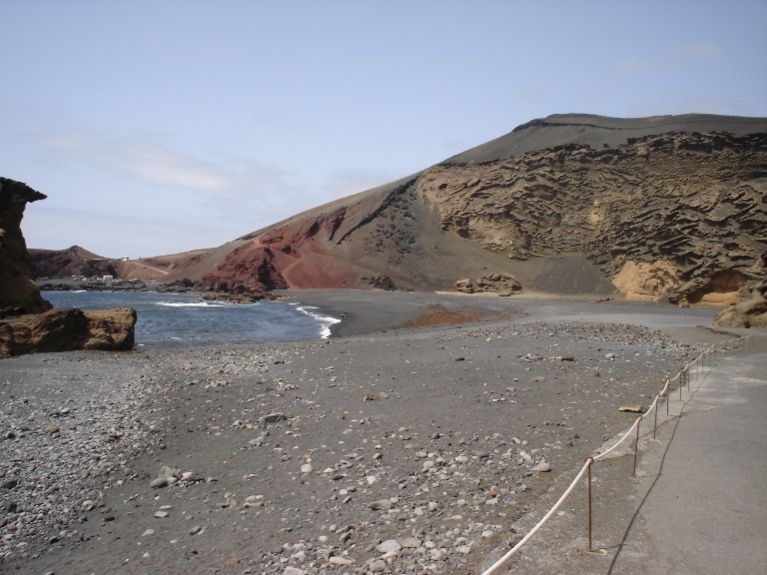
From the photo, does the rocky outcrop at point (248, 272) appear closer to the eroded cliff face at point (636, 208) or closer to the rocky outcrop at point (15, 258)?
the eroded cliff face at point (636, 208)

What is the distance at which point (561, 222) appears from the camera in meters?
50.8

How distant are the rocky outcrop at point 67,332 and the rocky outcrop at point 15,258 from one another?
1744mm

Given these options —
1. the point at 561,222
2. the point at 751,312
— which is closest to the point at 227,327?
the point at 751,312

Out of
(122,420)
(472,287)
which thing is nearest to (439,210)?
(472,287)

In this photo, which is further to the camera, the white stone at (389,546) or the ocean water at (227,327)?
the ocean water at (227,327)

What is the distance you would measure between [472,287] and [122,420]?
40.7m

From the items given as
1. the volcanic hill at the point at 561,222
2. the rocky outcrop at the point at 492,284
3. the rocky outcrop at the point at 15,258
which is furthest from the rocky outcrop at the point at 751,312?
the rocky outcrop at the point at 492,284

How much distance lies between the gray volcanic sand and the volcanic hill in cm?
2733

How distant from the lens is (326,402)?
8.73 m

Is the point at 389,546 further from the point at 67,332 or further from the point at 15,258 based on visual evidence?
the point at 15,258

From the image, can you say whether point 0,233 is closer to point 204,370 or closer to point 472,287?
point 204,370

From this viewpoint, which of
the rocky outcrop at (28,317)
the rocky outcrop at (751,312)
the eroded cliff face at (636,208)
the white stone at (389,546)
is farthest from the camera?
the eroded cliff face at (636,208)

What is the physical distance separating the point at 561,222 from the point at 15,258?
146ft

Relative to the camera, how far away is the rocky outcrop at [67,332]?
13633 millimetres
